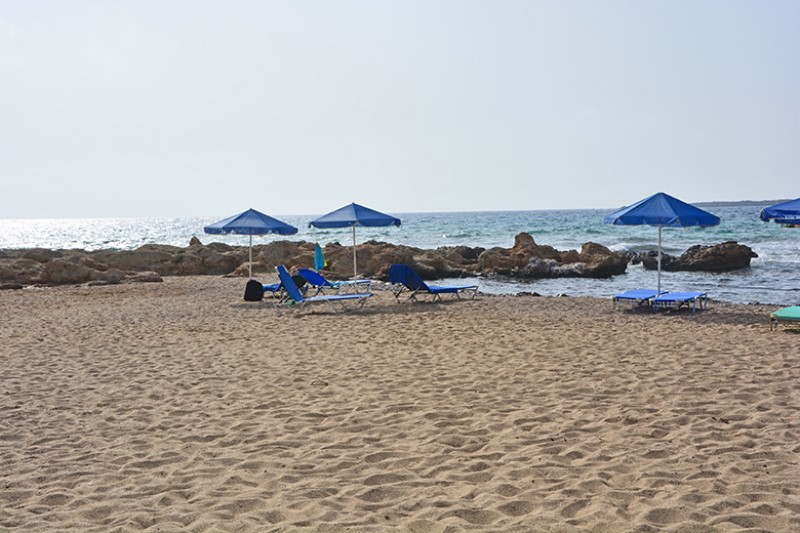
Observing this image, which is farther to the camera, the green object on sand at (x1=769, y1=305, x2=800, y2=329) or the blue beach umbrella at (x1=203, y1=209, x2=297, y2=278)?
the blue beach umbrella at (x1=203, y1=209, x2=297, y2=278)

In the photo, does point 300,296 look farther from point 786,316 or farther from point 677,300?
point 786,316

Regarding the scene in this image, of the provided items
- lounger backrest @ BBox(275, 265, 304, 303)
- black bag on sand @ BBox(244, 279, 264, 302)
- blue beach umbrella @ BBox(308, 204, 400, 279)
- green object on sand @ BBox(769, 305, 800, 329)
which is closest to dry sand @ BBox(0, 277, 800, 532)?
green object on sand @ BBox(769, 305, 800, 329)

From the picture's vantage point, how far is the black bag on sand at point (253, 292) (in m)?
13.1

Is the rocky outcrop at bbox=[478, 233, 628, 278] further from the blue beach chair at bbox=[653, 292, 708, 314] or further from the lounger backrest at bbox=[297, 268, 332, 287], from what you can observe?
the lounger backrest at bbox=[297, 268, 332, 287]

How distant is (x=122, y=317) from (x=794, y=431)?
940cm

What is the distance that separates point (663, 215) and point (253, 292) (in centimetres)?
722

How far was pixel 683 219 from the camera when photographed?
36.1ft

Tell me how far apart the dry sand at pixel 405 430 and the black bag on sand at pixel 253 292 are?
4205 mm

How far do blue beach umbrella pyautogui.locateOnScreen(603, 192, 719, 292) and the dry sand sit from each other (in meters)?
2.49

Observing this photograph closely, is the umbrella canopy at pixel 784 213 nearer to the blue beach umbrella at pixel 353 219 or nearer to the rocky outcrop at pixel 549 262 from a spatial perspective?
the blue beach umbrella at pixel 353 219

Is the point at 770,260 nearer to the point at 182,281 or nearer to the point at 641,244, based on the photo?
the point at 641,244

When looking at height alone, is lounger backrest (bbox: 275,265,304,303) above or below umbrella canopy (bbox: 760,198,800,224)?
below

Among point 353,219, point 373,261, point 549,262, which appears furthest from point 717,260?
point 353,219

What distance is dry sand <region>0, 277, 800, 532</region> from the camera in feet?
11.2
